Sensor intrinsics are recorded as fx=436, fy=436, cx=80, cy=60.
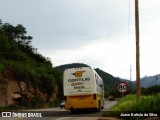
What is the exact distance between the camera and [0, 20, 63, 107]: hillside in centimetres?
6116

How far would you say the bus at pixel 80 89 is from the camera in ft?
107

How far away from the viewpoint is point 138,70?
1048 inches

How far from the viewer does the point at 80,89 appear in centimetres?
3269

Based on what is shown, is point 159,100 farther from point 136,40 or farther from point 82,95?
point 82,95

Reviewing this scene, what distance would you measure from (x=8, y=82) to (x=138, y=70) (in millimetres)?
36761

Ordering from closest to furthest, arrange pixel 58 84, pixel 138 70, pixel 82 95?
1. pixel 138 70
2. pixel 82 95
3. pixel 58 84

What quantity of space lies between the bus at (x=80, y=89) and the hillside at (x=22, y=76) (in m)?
26.2

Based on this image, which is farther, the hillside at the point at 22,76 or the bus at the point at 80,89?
the hillside at the point at 22,76

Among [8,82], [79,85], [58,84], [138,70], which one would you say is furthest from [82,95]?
[58,84]

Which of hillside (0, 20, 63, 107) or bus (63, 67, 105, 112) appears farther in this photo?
hillside (0, 20, 63, 107)

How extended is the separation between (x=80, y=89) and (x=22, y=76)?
3388 centimetres

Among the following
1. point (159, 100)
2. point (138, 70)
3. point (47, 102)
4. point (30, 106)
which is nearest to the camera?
point (159, 100)

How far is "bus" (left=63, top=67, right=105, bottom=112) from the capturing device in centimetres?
3247

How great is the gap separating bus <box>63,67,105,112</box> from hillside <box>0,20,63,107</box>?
26.2 meters
